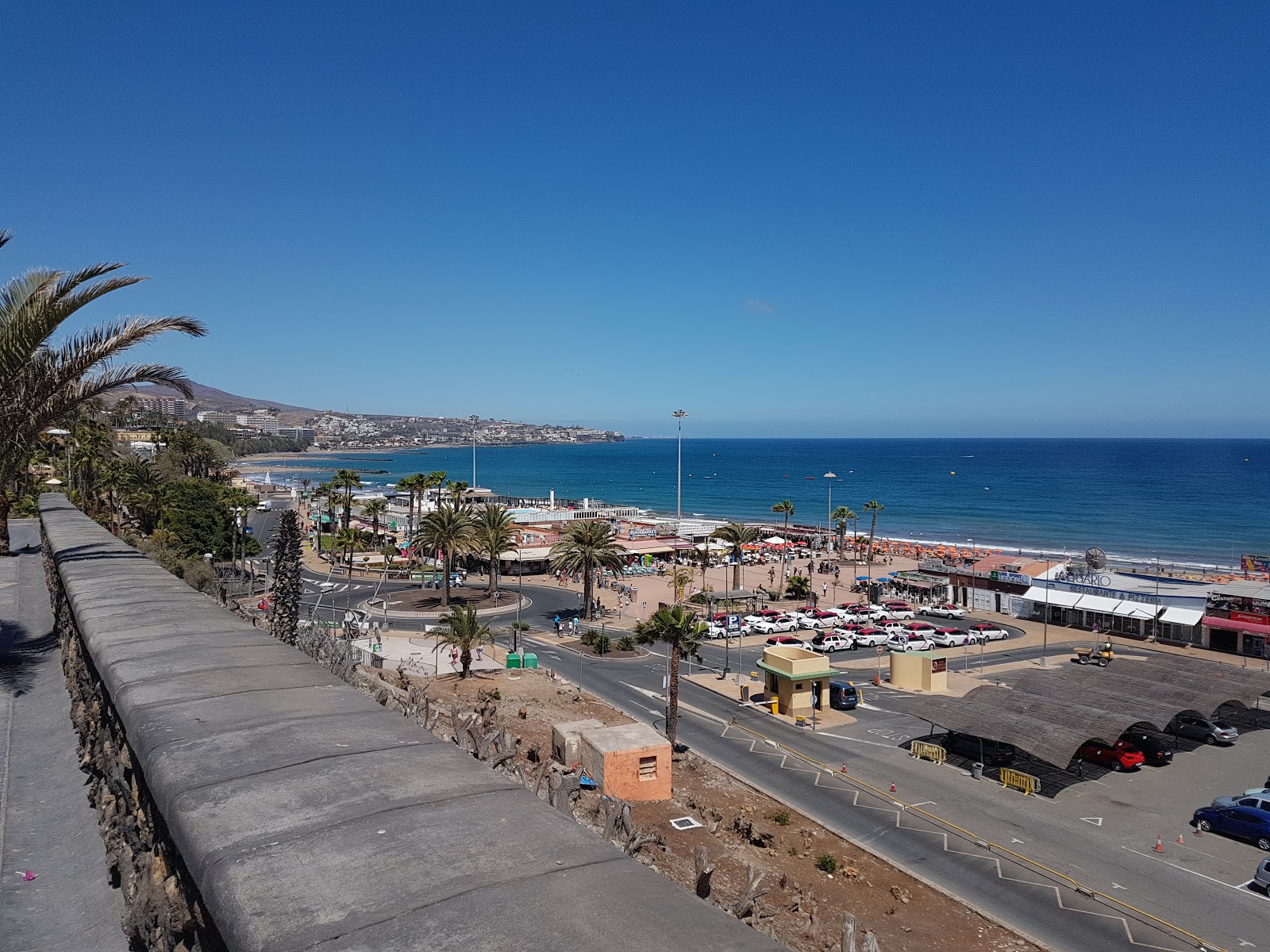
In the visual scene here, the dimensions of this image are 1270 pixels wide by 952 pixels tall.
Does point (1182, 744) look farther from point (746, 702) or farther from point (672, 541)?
point (672, 541)

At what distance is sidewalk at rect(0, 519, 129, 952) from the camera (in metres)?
5.12

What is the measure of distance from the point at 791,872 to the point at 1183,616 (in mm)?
36386

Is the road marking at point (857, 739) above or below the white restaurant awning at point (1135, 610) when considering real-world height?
below

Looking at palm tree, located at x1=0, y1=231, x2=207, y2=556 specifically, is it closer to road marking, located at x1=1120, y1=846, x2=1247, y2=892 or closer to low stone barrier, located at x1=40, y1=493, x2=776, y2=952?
low stone barrier, located at x1=40, y1=493, x2=776, y2=952

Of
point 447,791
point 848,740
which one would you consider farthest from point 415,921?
point 848,740

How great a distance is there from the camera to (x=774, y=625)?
145ft

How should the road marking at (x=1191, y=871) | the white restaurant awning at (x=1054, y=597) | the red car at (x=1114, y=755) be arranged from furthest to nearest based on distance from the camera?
1. the white restaurant awning at (x=1054, y=597)
2. the red car at (x=1114, y=755)
3. the road marking at (x=1191, y=871)

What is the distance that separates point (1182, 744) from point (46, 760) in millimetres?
31169

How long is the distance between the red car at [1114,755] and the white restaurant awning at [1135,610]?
850 inches

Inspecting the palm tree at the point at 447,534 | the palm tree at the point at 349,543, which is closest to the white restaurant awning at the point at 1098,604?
the palm tree at the point at 447,534

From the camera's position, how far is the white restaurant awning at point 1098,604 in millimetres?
44375

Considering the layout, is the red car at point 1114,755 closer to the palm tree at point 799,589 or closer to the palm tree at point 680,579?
the palm tree at point 680,579

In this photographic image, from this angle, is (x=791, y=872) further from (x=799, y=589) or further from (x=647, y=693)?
(x=799, y=589)

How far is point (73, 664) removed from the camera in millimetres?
9094
